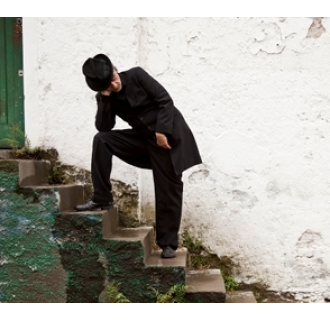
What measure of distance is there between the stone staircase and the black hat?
94 cm

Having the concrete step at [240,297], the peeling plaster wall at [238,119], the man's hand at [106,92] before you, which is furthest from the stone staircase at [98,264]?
the man's hand at [106,92]

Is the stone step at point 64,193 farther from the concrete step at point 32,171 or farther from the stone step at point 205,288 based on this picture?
the stone step at point 205,288

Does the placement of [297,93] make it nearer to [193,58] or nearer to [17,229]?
[193,58]

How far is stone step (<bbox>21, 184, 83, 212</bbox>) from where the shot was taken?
4.32 meters

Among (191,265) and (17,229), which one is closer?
(17,229)

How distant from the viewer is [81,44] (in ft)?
16.8

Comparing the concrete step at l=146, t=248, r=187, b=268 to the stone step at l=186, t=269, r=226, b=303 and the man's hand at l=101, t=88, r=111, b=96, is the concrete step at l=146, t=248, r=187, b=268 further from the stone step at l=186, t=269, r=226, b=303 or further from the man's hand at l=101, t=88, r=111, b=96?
the man's hand at l=101, t=88, r=111, b=96

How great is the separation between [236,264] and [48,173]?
6.37 feet

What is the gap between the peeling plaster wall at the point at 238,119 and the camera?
16.3 feet

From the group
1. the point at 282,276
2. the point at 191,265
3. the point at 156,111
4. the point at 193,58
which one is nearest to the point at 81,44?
the point at 193,58

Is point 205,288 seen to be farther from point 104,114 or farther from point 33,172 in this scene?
point 33,172

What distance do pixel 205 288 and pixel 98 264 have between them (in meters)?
0.86

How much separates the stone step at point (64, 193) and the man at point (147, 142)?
150 millimetres

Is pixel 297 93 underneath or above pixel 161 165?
above
